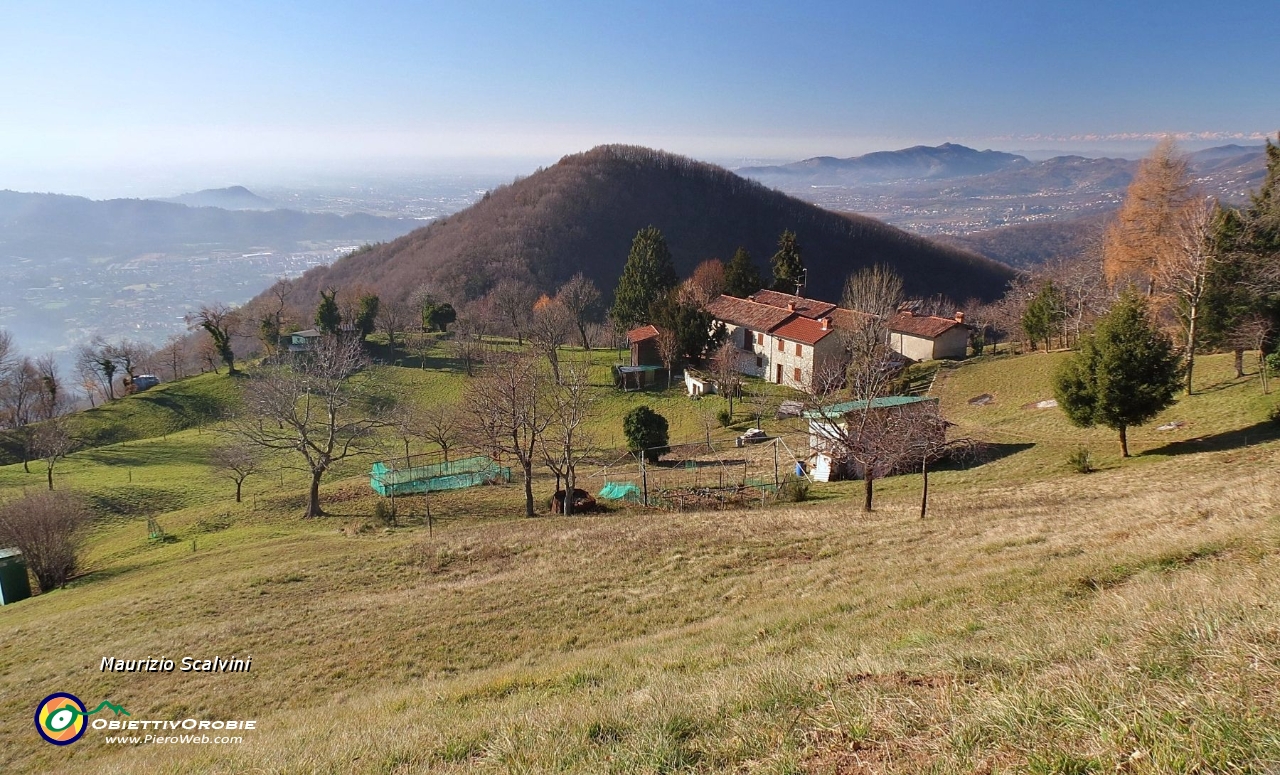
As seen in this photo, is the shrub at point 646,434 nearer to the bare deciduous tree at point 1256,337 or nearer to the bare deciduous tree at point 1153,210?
the bare deciduous tree at point 1256,337

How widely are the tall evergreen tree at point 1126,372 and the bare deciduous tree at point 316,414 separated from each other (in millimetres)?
29455

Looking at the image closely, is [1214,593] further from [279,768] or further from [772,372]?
[772,372]

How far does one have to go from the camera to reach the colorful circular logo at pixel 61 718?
10695 millimetres

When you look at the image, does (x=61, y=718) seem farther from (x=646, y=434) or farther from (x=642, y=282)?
(x=642, y=282)

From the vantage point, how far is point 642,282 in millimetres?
59156

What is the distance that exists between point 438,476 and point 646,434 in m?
10.7

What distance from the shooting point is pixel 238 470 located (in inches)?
1203

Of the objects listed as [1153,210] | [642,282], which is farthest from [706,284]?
[1153,210]

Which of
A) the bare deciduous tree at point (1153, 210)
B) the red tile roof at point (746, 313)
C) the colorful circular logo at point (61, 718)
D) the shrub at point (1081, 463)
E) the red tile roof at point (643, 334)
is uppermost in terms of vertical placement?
the bare deciduous tree at point (1153, 210)

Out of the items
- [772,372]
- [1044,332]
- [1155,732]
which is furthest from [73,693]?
[1044,332]

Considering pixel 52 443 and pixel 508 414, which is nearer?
pixel 508 414

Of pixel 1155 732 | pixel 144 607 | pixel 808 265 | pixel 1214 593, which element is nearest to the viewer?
pixel 1155 732

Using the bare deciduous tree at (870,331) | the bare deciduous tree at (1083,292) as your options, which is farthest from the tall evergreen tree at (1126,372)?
the bare deciduous tree at (1083,292)

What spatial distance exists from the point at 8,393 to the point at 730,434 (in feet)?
180
